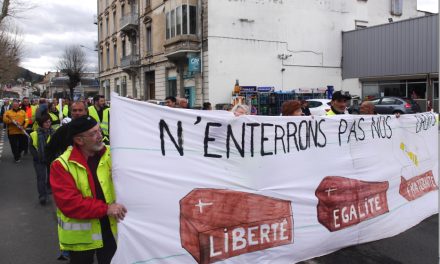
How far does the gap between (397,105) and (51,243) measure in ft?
65.9

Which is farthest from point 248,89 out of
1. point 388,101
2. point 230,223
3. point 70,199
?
point 70,199

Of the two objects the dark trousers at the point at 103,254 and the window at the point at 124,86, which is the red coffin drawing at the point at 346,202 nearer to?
the dark trousers at the point at 103,254

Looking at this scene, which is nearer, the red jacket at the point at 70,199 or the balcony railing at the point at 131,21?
the red jacket at the point at 70,199

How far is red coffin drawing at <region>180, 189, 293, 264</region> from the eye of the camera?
3395 millimetres

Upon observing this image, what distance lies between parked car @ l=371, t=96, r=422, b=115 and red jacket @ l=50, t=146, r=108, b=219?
20704mm

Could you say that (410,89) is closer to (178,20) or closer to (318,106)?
(318,106)

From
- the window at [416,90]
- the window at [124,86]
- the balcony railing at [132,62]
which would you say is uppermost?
the balcony railing at [132,62]

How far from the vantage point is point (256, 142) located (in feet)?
13.0

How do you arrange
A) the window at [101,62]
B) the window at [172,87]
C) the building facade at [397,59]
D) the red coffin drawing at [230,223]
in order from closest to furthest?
the red coffin drawing at [230,223] < the building facade at [397,59] < the window at [172,87] < the window at [101,62]

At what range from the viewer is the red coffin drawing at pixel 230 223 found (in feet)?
11.1

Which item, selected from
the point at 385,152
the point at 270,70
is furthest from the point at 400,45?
the point at 385,152

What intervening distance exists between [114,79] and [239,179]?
42.1m

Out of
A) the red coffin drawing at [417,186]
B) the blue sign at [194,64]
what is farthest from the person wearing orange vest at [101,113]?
the blue sign at [194,64]

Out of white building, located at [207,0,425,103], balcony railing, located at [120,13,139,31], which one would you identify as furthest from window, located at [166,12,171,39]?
balcony railing, located at [120,13,139,31]
